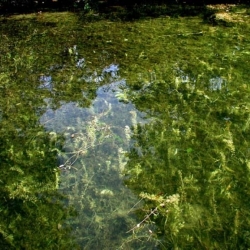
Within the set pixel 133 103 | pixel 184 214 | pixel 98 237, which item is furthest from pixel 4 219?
pixel 133 103

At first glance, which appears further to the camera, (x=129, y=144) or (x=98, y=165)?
(x=129, y=144)

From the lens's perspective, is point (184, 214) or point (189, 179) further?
point (189, 179)

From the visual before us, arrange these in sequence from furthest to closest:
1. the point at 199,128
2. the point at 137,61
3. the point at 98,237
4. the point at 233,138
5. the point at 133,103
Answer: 1. the point at 137,61
2. the point at 133,103
3. the point at 199,128
4. the point at 233,138
5. the point at 98,237

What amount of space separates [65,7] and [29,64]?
20.1 feet

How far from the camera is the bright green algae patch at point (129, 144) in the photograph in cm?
250

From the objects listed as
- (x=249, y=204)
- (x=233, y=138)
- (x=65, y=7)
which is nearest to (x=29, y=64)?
(x=233, y=138)

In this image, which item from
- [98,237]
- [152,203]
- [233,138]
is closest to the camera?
[98,237]

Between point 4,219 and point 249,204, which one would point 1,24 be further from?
point 249,204

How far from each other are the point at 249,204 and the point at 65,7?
34.4 ft

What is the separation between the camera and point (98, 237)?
2500mm

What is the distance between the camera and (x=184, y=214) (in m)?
2.53

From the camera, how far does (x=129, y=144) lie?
142 inches

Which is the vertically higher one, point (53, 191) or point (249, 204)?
point (249, 204)

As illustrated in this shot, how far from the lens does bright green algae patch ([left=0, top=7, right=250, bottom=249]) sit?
8.21 ft
